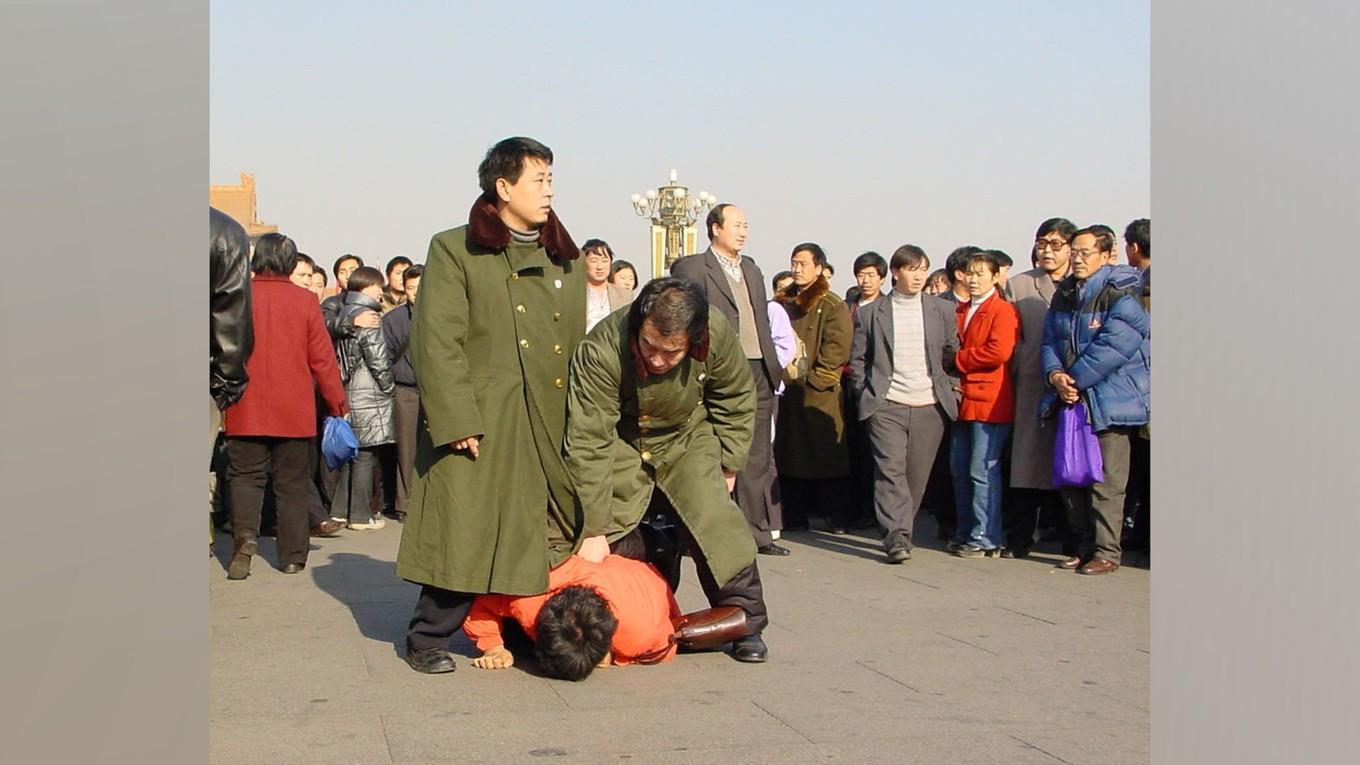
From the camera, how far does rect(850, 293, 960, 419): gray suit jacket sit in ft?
33.7

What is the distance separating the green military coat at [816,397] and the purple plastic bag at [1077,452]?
97.0 inches

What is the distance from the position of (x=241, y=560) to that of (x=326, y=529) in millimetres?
2250

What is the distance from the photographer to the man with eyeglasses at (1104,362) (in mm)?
9102

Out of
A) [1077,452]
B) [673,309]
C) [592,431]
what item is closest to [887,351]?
[1077,452]

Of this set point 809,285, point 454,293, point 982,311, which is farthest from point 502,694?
point 809,285

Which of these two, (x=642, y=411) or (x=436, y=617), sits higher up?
(x=642, y=411)

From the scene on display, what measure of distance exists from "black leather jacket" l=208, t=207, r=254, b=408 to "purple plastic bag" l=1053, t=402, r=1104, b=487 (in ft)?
16.8

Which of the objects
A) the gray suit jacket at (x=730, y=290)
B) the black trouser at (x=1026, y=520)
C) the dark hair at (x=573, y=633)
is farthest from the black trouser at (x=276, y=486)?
the black trouser at (x=1026, y=520)

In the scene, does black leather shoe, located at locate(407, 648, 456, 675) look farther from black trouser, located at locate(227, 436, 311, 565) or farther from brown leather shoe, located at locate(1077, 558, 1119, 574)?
brown leather shoe, located at locate(1077, 558, 1119, 574)

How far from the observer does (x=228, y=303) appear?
5.29 metres

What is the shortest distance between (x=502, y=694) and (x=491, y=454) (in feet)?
3.08

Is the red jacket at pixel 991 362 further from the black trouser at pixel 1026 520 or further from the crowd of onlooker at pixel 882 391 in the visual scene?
the black trouser at pixel 1026 520

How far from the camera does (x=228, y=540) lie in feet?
37.6

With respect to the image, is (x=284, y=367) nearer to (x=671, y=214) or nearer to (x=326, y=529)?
(x=326, y=529)
